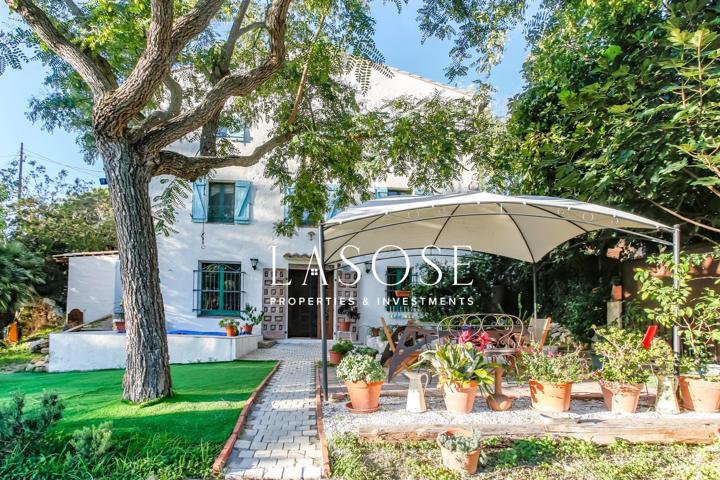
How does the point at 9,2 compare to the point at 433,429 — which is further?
the point at 9,2

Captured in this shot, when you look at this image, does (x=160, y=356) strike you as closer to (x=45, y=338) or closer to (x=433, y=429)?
(x=433, y=429)

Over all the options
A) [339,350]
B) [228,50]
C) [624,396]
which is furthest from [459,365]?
[228,50]

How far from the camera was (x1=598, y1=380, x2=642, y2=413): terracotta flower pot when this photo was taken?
447 cm

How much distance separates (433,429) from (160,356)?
3384mm

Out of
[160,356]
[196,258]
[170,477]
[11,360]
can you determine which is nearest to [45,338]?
[11,360]

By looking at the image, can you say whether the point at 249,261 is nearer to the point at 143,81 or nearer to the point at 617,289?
the point at 143,81

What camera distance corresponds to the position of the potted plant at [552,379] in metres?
4.49

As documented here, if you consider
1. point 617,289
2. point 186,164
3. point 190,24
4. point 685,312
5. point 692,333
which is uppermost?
point 190,24

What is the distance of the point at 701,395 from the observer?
175 inches

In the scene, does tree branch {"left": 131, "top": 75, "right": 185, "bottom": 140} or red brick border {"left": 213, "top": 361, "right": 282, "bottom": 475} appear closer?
red brick border {"left": 213, "top": 361, "right": 282, "bottom": 475}

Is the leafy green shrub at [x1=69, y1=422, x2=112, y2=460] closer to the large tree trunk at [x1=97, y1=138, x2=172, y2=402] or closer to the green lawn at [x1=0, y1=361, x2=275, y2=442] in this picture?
the green lawn at [x1=0, y1=361, x2=275, y2=442]

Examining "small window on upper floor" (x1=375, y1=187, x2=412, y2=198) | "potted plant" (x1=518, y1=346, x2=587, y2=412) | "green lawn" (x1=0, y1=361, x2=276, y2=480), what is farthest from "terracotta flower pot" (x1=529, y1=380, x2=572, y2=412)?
"small window on upper floor" (x1=375, y1=187, x2=412, y2=198)

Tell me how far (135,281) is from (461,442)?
4051mm

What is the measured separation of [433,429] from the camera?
3.99 metres
